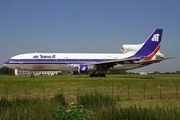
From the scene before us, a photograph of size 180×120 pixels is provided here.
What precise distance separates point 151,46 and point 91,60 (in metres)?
14.0

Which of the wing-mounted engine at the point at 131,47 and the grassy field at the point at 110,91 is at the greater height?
the wing-mounted engine at the point at 131,47

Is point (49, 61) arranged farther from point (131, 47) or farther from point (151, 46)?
point (151, 46)

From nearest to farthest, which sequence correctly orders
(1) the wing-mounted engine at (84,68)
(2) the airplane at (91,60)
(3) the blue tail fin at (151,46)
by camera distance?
1. (1) the wing-mounted engine at (84,68)
2. (2) the airplane at (91,60)
3. (3) the blue tail fin at (151,46)

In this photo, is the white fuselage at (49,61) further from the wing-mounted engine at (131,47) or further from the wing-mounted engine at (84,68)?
the wing-mounted engine at (131,47)

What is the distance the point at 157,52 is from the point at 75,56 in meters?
18.3

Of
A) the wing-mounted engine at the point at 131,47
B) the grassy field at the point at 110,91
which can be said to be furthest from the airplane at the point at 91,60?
the grassy field at the point at 110,91

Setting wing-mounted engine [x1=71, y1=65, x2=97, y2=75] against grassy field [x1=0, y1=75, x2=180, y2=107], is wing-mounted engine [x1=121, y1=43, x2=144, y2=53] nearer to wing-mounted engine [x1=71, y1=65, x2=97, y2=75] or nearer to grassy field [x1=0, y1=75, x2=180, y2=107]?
wing-mounted engine [x1=71, y1=65, x2=97, y2=75]

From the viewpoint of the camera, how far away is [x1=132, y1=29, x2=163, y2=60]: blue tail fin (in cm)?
4588

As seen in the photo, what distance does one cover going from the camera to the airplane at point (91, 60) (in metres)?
40.5

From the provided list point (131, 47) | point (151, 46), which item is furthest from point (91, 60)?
point (151, 46)

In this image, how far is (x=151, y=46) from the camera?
151ft

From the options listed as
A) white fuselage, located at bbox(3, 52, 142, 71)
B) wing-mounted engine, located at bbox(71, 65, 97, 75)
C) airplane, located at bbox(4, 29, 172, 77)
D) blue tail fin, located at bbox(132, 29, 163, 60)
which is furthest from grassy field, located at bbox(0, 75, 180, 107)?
blue tail fin, located at bbox(132, 29, 163, 60)

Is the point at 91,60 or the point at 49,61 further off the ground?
the point at 91,60

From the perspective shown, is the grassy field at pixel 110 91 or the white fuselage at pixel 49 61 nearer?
the grassy field at pixel 110 91
